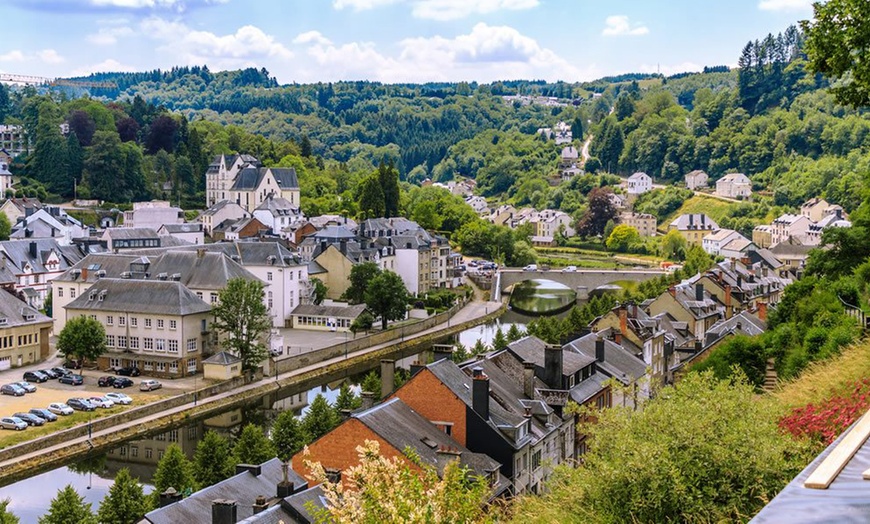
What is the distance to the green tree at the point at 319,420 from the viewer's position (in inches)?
951

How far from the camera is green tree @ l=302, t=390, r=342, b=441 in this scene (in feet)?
79.3

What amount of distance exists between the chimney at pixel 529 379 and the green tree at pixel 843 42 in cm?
1073

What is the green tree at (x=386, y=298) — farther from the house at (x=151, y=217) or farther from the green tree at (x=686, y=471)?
the green tree at (x=686, y=471)

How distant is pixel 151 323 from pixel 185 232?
25.4m

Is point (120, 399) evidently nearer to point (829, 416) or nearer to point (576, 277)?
point (829, 416)

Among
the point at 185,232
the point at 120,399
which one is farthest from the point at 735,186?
the point at 120,399

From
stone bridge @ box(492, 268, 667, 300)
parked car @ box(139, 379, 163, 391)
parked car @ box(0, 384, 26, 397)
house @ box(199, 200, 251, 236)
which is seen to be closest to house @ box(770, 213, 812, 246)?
stone bridge @ box(492, 268, 667, 300)

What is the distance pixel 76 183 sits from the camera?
81625 mm

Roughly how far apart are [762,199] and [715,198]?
5959mm

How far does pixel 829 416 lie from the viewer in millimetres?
9898

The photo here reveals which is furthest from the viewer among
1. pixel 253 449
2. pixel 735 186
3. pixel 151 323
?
pixel 735 186

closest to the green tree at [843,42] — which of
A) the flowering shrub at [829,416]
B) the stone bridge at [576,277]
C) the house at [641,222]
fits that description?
the flowering shrub at [829,416]

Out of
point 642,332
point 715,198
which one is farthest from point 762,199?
point 642,332

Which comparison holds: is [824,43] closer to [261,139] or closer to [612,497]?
[612,497]
